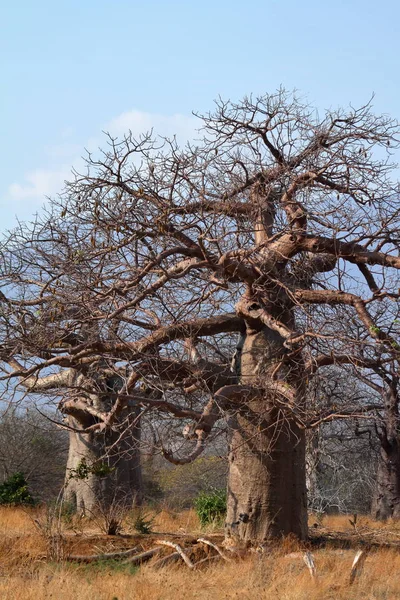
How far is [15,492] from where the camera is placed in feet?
39.5

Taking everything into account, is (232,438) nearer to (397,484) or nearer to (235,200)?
(235,200)

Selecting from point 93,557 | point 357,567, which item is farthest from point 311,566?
point 93,557

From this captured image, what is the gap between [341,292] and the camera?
24.5ft

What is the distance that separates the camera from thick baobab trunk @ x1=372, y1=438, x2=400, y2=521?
13734 mm

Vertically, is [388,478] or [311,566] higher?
[388,478]

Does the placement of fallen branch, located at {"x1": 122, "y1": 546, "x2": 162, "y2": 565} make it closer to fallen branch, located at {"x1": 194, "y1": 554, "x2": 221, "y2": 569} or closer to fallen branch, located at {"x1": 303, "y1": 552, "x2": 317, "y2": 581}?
fallen branch, located at {"x1": 194, "y1": 554, "x2": 221, "y2": 569}

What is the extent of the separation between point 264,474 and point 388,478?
6748mm

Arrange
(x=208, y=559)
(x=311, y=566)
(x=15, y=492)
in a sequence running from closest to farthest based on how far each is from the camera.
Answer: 1. (x=311, y=566)
2. (x=208, y=559)
3. (x=15, y=492)

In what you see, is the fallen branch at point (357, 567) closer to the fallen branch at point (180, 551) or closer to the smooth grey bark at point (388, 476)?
the fallen branch at point (180, 551)

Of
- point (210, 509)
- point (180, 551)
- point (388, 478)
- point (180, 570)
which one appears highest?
point (388, 478)

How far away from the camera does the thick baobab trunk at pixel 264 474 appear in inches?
316

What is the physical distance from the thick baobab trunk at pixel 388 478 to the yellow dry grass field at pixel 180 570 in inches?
178

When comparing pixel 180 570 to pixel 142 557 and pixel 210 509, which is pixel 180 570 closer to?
pixel 142 557

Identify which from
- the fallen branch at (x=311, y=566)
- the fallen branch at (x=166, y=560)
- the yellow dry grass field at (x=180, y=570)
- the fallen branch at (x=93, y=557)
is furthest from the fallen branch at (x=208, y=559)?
the fallen branch at (x=311, y=566)
